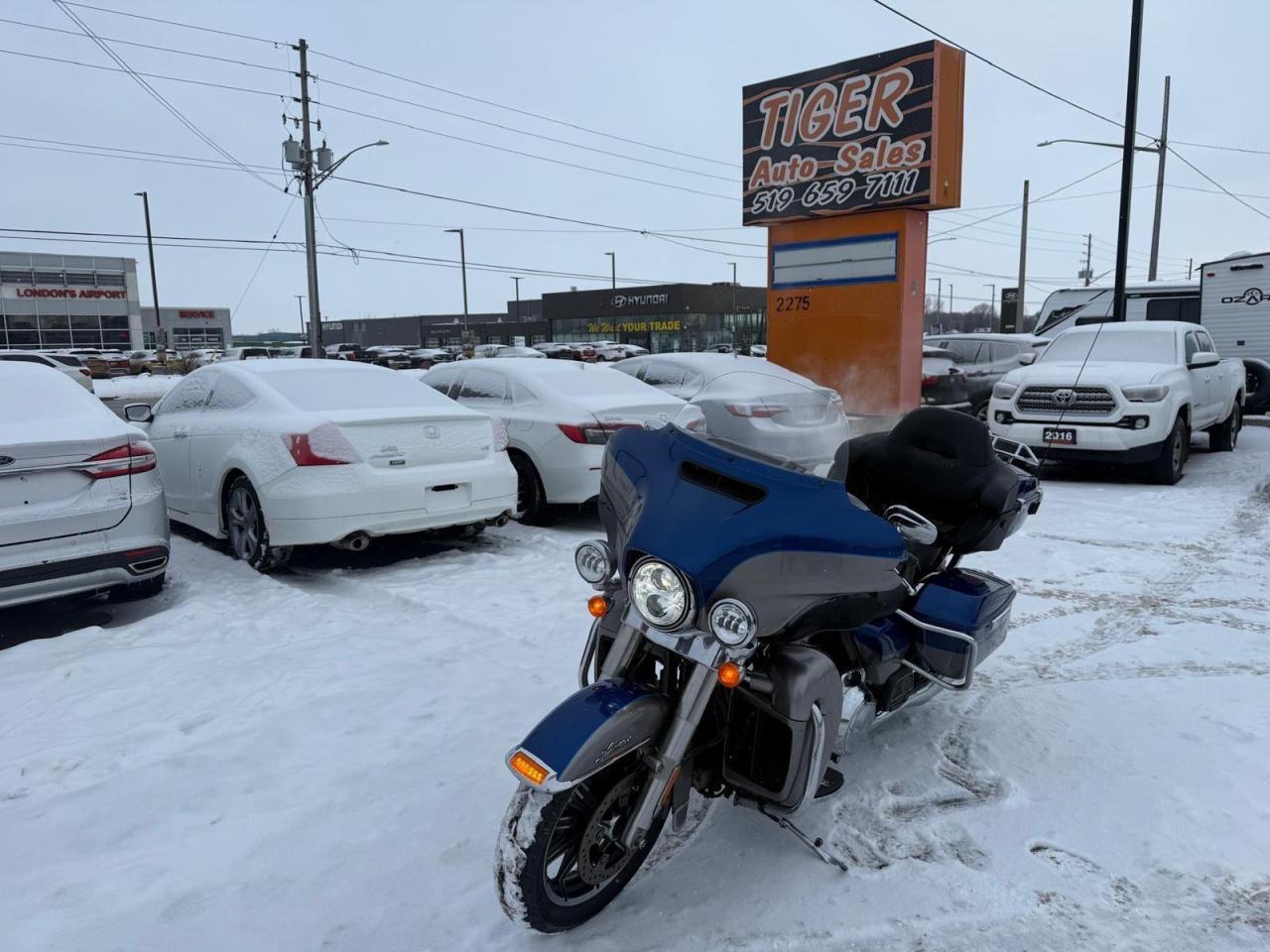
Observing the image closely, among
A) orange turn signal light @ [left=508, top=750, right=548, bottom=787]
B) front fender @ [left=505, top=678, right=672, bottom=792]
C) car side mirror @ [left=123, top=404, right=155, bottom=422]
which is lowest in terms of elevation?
orange turn signal light @ [left=508, top=750, right=548, bottom=787]

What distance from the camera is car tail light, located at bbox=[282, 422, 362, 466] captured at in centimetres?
554

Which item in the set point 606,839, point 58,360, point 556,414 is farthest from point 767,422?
point 58,360

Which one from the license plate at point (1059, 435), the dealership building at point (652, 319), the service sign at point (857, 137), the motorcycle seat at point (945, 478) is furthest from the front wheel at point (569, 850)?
the dealership building at point (652, 319)

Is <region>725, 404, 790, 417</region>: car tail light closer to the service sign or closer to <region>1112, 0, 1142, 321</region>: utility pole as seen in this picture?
the service sign

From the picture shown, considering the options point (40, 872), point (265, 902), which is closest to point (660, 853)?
point (265, 902)

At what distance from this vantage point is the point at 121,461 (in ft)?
15.9

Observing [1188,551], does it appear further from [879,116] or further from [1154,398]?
[879,116]

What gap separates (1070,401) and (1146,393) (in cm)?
71

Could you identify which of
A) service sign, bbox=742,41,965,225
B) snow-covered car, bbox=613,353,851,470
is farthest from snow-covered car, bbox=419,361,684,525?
service sign, bbox=742,41,965,225

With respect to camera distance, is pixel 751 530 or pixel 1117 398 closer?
pixel 751 530

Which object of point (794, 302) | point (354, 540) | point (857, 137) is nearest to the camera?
point (354, 540)

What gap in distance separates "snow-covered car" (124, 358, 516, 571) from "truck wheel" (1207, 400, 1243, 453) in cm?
1012

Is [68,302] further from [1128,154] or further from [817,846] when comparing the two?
[817,846]

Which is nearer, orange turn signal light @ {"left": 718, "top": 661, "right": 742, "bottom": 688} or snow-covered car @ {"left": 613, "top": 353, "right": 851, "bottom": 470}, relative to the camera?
orange turn signal light @ {"left": 718, "top": 661, "right": 742, "bottom": 688}
